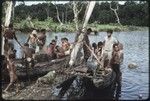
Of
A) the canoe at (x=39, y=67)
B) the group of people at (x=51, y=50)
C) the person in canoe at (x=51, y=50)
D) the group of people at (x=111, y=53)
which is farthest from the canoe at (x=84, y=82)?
the person in canoe at (x=51, y=50)

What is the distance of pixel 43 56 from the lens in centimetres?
1773

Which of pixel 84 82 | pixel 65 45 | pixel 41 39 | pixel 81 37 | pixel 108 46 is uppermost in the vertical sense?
pixel 81 37

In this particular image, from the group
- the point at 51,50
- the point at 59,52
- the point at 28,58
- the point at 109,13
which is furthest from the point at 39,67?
the point at 109,13

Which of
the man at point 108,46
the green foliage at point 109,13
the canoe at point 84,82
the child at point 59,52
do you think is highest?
the green foliage at point 109,13

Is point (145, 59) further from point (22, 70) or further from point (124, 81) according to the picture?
point (22, 70)

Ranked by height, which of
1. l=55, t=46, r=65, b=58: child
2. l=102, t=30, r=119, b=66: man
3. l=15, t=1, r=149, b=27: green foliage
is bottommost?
l=55, t=46, r=65, b=58: child

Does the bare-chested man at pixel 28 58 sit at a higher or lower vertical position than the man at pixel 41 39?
lower

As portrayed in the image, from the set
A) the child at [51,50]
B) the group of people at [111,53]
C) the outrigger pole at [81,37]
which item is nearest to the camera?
the outrigger pole at [81,37]

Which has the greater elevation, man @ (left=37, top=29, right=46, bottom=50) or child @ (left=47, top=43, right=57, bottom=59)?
man @ (left=37, top=29, right=46, bottom=50)

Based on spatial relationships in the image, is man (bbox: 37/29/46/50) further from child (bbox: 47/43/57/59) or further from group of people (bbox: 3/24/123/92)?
child (bbox: 47/43/57/59)

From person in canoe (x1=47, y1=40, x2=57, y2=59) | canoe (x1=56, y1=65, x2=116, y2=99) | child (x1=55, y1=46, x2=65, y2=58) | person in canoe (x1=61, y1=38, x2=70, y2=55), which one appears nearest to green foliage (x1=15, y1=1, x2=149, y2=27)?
person in canoe (x1=61, y1=38, x2=70, y2=55)

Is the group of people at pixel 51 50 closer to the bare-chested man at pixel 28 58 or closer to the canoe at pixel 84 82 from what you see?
the bare-chested man at pixel 28 58

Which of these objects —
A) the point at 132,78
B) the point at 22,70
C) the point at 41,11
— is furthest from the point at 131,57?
the point at 41,11

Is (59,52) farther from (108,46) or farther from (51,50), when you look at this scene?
(108,46)
